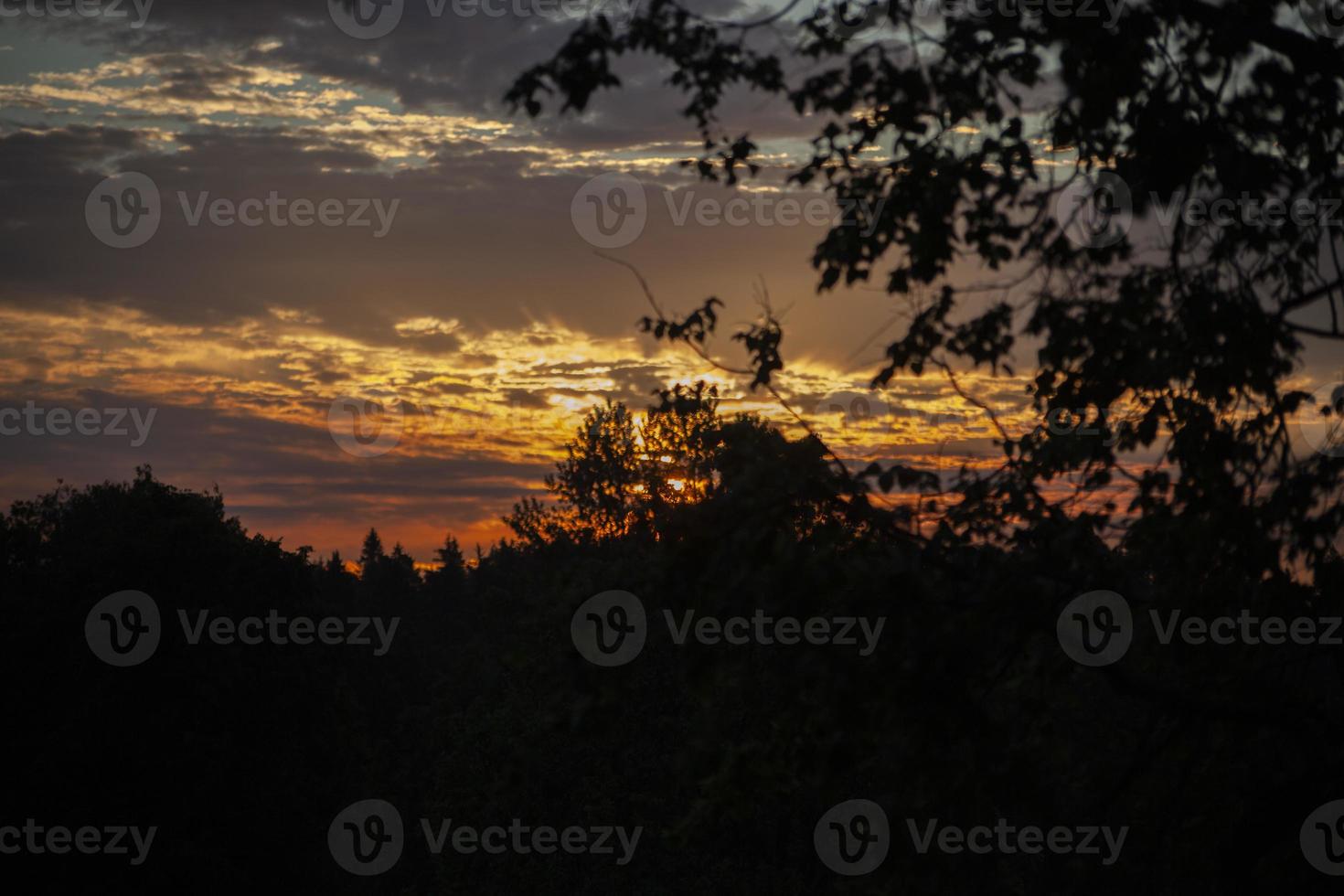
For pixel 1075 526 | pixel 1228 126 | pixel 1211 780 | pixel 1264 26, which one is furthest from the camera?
pixel 1211 780

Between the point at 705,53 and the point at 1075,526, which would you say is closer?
the point at 1075,526

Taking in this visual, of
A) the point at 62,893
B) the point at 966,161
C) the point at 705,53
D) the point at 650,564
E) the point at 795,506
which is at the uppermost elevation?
the point at 705,53

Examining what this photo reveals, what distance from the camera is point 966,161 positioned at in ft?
25.9

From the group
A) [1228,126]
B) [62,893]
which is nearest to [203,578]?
[62,893]

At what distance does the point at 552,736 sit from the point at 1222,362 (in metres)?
23.1

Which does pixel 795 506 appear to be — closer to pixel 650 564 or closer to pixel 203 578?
pixel 650 564

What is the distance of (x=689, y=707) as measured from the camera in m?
28.6

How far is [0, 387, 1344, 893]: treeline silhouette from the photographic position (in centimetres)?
655

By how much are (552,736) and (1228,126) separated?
23559mm

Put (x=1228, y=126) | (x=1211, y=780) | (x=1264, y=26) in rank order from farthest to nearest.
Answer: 1. (x=1211, y=780)
2. (x=1228, y=126)
3. (x=1264, y=26)

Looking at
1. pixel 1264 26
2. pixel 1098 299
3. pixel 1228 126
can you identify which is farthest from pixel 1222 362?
pixel 1264 26

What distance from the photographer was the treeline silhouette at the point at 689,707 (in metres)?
6.55

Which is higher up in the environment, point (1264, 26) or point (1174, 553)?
point (1264, 26)

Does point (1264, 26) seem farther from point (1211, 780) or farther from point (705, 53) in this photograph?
point (1211, 780)
